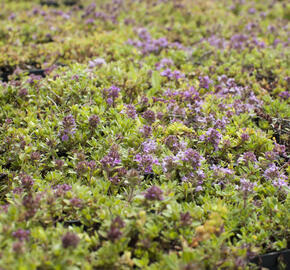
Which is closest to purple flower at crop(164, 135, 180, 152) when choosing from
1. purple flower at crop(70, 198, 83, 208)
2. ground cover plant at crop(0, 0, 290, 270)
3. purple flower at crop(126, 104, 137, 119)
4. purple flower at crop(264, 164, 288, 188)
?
ground cover plant at crop(0, 0, 290, 270)

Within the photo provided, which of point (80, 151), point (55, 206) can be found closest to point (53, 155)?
point (80, 151)

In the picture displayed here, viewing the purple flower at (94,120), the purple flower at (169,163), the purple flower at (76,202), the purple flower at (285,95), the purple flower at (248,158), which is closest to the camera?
the purple flower at (76,202)

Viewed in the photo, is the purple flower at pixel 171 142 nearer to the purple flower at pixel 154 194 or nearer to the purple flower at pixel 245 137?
the purple flower at pixel 245 137

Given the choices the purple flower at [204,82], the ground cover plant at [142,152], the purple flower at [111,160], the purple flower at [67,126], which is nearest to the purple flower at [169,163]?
the ground cover plant at [142,152]

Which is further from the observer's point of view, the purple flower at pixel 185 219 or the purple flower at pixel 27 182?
the purple flower at pixel 27 182

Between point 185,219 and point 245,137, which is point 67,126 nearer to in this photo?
point 185,219

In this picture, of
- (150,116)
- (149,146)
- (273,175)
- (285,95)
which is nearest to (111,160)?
(149,146)

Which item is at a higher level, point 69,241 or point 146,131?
point 146,131

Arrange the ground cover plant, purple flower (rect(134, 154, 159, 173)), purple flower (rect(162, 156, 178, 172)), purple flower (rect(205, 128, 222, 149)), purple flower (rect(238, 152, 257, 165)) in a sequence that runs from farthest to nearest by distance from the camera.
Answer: purple flower (rect(205, 128, 222, 149))
purple flower (rect(238, 152, 257, 165))
purple flower (rect(134, 154, 159, 173))
purple flower (rect(162, 156, 178, 172))
the ground cover plant

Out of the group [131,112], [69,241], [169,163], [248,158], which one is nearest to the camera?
[69,241]

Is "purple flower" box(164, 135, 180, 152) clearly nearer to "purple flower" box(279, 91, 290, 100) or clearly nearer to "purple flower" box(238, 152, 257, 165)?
"purple flower" box(238, 152, 257, 165)
